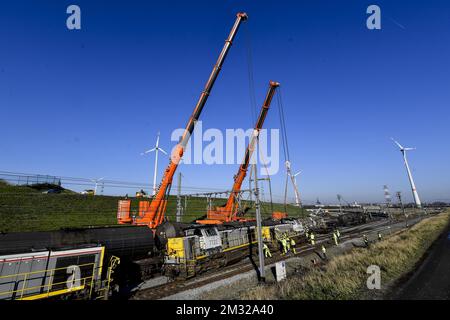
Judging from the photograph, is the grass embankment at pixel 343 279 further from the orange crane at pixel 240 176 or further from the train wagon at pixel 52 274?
the orange crane at pixel 240 176

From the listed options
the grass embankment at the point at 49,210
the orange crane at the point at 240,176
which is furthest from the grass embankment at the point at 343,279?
the grass embankment at the point at 49,210

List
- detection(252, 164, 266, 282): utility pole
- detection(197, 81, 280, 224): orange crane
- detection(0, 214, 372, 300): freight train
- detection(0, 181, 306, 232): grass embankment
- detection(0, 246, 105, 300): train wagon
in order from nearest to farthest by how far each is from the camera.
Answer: detection(0, 246, 105, 300): train wagon, detection(0, 214, 372, 300): freight train, detection(252, 164, 266, 282): utility pole, detection(0, 181, 306, 232): grass embankment, detection(197, 81, 280, 224): orange crane

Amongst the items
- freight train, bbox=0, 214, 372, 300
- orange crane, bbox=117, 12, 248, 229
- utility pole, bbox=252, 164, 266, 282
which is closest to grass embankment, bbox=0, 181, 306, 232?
orange crane, bbox=117, 12, 248, 229

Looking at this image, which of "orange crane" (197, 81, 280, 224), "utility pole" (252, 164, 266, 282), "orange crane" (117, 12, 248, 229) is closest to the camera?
"utility pole" (252, 164, 266, 282)

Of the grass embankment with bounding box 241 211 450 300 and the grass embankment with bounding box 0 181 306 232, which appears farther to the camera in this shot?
the grass embankment with bounding box 0 181 306 232

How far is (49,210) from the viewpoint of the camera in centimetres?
3319

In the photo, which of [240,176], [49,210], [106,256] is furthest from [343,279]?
[49,210]

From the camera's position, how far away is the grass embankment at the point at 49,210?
94.7 ft

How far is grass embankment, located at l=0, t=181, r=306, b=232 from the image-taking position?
28.9m

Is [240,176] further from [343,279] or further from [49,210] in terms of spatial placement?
[49,210]

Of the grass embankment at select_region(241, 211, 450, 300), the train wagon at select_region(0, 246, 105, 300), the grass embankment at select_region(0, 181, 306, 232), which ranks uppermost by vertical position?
the grass embankment at select_region(0, 181, 306, 232)

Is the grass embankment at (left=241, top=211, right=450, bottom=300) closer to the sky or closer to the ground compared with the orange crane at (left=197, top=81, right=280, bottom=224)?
closer to the ground

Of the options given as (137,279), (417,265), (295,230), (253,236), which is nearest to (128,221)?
(137,279)

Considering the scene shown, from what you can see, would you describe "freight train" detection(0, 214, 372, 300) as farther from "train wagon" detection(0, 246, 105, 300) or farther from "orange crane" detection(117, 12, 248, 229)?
"orange crane" detection(117, 12, 248, 229)
